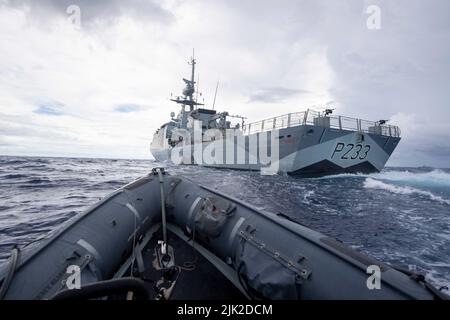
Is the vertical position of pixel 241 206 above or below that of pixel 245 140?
below

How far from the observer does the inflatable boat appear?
199 centimetres

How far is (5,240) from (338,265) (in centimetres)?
675

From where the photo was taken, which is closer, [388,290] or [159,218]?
[388,290]

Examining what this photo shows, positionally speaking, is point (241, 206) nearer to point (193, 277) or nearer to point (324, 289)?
point (193, 277)

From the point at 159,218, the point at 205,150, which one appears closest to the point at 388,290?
the point at 159,218

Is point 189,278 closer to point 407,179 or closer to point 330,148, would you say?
point 330,148

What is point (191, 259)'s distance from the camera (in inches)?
153

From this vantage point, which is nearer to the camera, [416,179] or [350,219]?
[350,219]

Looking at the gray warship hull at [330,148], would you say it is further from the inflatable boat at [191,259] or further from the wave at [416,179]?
the inflatable boat at [191,259]

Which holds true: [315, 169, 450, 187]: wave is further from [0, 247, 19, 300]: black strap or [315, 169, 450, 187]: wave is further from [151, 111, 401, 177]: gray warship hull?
[0, 247, 19, 300]: black strap

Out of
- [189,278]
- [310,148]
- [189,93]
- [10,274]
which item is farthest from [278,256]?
[189,93]
